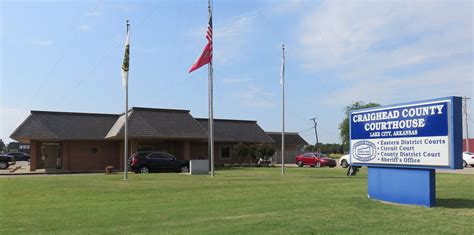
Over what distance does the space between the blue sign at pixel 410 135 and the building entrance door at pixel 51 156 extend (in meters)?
34.2

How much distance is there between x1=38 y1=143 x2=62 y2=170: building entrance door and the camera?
139 feet

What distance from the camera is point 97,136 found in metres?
41.5

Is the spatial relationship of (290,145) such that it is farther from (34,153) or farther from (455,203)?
(455,203)

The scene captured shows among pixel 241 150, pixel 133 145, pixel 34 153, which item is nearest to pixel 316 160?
pixel 241 150

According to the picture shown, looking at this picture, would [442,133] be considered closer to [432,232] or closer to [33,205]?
[432,232]

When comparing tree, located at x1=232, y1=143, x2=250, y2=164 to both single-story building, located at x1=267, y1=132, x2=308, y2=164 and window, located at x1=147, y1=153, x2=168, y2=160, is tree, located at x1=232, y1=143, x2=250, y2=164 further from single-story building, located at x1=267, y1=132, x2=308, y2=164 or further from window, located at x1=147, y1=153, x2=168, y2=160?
single-story building, located at x1=267, y1=132, x2=308, y2=164

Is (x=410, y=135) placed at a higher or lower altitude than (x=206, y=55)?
lower

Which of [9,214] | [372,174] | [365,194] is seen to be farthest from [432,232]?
[9,214]

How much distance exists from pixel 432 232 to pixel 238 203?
557cm

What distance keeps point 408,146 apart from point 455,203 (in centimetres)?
176

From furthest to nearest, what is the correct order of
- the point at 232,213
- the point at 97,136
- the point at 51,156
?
the point at 51,156 → the point at 97,136 → the point at 232,213

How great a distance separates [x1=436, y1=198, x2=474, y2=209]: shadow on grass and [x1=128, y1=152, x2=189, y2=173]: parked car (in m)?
23.5

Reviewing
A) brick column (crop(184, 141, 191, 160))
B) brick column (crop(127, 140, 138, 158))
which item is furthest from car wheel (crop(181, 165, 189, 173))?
brick column (crop(184, 141, 191, 160))

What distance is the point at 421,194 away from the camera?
11.3 meters
